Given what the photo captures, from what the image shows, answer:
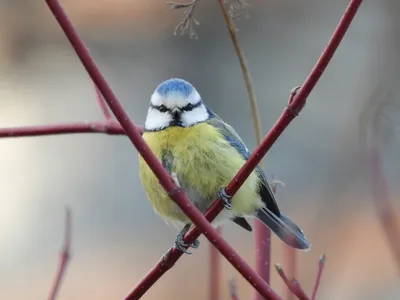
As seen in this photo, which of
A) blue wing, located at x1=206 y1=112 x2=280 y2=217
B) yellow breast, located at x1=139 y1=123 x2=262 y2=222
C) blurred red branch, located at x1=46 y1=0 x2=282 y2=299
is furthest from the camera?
blue wing, located at x1=206 y1=112 x2=280 y2=217

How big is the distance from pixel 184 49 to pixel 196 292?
1372 millimetres

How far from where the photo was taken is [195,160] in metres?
1.09

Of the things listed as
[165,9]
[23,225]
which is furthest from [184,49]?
[23,225]

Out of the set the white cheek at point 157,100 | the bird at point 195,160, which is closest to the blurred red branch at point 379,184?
the bird at point 195,160

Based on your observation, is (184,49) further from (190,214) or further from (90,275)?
(190,214)

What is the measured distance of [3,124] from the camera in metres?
3.20

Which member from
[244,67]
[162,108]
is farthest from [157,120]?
[244,67]

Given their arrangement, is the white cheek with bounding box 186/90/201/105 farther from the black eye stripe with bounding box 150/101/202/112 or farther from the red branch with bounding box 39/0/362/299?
the red branch with bounding box 39/0/362/299

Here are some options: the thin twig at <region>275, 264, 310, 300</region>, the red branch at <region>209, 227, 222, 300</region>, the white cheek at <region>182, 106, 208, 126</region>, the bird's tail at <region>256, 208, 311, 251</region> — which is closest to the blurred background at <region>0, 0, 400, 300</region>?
the bird's tail at <region>256, 208, 311, 251</region>

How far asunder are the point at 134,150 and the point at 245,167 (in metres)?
2.85

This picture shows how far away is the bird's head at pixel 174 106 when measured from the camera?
115 centimetres

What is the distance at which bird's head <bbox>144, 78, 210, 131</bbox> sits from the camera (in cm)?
115

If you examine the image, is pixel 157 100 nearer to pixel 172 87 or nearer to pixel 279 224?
pixel 172 87

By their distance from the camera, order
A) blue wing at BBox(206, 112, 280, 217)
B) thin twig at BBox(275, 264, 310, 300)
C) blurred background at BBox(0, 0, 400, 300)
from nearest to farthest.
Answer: thin twig at BBox(275, 264, 310, 300)
blue wing at BBox(206, 112, 280, 217)
blurred background at BBox(0, 0, 400, 300)
